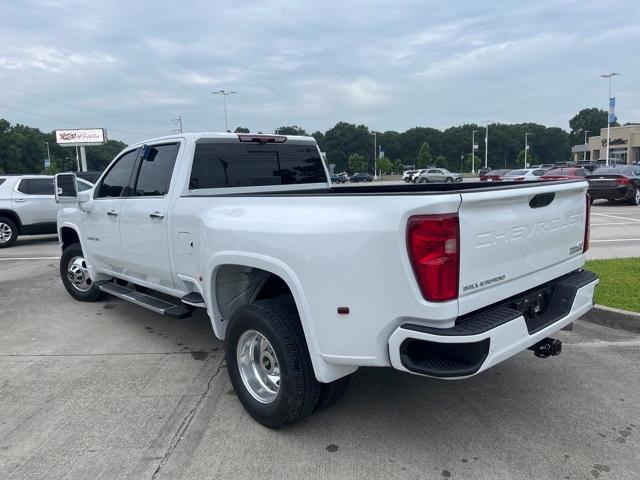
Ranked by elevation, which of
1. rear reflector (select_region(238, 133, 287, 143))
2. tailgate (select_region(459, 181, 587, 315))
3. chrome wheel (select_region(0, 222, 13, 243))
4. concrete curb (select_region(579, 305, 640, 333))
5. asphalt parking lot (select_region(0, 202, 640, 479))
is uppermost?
rear reflector (select_region(238, 133, 287, 143))

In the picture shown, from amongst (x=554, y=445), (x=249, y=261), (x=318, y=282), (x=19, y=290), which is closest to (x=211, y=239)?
(x=249, y=261)

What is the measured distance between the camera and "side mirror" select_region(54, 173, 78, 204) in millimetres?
5926

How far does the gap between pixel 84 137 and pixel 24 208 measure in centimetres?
5311

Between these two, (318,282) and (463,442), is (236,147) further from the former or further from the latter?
(463,442)

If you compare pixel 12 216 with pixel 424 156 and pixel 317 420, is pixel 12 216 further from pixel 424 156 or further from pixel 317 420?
pixel 424 156

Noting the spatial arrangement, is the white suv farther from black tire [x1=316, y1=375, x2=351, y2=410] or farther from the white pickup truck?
black tire [x1=316, y1=375, x2=351, y2=410]

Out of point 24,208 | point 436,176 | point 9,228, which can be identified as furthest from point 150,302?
point 436,176

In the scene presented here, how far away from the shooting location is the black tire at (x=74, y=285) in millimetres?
6500

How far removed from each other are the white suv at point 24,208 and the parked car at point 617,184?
1745 centimetres

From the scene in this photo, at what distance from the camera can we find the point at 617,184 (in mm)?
17766

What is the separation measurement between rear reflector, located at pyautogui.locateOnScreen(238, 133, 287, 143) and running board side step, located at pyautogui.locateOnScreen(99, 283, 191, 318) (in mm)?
1664

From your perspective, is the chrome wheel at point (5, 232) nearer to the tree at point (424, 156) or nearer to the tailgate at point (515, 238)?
the tailgate at point (515, 238)

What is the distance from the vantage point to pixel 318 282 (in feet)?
9.31

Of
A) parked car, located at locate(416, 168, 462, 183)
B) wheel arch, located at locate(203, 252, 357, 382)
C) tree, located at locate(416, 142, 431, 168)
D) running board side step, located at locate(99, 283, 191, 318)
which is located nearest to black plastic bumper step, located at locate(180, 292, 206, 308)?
running board side step, located at locate(99, 283, 191, 318)
